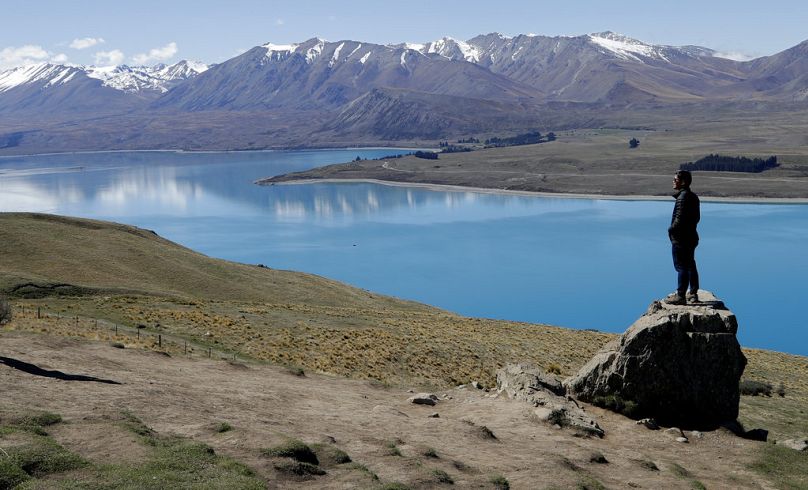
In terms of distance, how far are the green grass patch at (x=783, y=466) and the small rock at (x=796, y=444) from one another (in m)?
0.28

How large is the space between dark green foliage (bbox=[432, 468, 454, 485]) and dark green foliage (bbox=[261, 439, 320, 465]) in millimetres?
2178

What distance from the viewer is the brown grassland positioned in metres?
25.1

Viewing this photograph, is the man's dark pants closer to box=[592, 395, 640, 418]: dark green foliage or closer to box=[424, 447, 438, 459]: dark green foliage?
box=[592, 395, 640, 418]: dark green foliage

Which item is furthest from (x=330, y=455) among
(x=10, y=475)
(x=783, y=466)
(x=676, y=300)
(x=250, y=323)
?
(x=250, y=323)

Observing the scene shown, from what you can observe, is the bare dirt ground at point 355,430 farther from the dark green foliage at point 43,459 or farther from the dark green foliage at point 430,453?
the dark green foliage at point 43,459

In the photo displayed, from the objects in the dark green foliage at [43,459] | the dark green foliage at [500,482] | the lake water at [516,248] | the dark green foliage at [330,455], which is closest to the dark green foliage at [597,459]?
the dark green foliage at [500,482]

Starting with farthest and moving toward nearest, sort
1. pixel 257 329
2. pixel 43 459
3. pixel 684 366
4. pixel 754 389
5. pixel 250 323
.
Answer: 1. pixel 250 323
2. pixel 257 329
3. pixel 754 389
4. pixel 684 366
5. pixel 43 459

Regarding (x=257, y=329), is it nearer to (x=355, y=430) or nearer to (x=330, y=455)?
(x=355, y=430)

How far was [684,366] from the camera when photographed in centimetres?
1969

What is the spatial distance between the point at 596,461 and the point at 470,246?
368 ft

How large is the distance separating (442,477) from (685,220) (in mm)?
9282

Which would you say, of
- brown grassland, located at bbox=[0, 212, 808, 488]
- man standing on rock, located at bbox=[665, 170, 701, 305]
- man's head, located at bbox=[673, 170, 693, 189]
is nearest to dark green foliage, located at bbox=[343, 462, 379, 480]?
brown grassland, located at bbox=[0, 212, 808, 488]

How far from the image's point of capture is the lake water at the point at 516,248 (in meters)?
88.7

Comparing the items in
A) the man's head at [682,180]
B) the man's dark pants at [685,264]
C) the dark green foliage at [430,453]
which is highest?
the man's head at [682,180]
